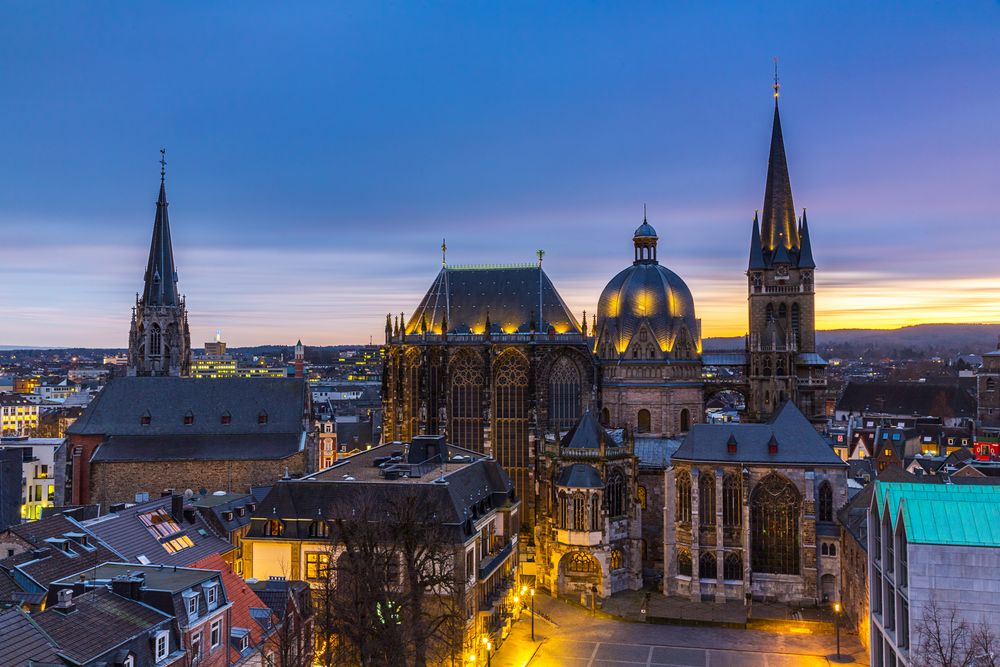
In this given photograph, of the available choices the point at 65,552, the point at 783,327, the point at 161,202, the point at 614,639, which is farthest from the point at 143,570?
the point at 161,202

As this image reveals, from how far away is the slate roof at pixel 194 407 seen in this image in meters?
81.4

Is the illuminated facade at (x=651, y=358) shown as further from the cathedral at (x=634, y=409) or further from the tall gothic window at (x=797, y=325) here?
the tall gothic window at (x=797, y=325)

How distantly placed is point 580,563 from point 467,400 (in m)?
20.1

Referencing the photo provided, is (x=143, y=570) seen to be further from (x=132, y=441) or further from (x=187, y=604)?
(x=132, y=441)

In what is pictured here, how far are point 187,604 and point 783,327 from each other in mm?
68886

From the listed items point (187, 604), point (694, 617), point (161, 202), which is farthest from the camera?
point (161, 202)

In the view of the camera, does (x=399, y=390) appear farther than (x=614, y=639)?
Yes

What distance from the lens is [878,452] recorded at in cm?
11669

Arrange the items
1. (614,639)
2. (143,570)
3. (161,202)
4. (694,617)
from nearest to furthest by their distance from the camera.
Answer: (143,570), (614,639), (694,617), (161,202)

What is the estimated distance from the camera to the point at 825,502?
2849 inches

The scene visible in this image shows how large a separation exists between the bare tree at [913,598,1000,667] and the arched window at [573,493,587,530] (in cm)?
3393

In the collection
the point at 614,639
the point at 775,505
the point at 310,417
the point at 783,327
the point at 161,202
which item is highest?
the point at 161,202

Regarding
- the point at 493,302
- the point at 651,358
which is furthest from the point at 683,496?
the point at 493,302

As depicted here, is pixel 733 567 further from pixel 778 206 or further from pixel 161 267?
pixel 161 267
